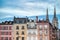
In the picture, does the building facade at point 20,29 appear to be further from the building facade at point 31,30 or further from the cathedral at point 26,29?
the building facade at point 31,30

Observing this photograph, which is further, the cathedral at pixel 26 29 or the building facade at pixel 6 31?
the building facade at pixel 6 31

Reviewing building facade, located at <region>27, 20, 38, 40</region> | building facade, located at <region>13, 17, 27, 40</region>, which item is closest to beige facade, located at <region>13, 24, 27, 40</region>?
building facade, located at <region>13, 17, 27, 40</region>

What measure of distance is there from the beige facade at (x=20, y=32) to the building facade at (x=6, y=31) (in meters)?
0.29

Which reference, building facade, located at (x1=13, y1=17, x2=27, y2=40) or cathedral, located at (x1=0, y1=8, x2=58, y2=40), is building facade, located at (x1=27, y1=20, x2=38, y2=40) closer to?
cathedral, located at (x1=0, y1=8, x2=58, y2=40)

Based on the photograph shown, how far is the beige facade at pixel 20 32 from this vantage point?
41.3 feet

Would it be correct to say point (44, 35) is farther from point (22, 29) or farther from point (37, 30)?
point (22, 29)

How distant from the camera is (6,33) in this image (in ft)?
41.8

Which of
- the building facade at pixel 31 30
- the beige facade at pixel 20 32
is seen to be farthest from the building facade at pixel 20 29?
the building facade at pixel 31 30

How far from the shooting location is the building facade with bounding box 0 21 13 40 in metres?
12.7

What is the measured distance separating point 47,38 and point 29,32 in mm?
1288

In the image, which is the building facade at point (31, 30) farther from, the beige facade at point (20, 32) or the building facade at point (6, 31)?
the building facade at point (6, 31)

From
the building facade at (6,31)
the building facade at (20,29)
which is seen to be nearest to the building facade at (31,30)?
the building facade at (20,29)

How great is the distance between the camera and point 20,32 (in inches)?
497

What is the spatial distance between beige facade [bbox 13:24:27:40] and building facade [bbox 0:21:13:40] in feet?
0.94
